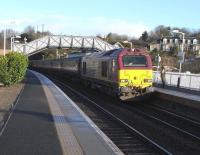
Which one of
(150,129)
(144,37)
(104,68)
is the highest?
(144,37)

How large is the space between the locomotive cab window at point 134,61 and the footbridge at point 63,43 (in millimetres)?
77947

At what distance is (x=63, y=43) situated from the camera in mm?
109188

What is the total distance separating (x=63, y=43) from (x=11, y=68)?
6770 cm

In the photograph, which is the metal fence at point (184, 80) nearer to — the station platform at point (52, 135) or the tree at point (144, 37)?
the station platform at point (52, 135)

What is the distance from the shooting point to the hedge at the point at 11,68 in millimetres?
40750

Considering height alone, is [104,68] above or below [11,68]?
above

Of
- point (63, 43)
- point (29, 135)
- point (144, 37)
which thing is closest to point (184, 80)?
point (29, 135)

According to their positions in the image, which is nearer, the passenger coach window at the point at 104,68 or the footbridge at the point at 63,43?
the passenger coach window at the point at 104,68

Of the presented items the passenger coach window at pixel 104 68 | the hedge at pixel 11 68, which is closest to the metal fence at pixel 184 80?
the passenger coach window at pixel 104 68

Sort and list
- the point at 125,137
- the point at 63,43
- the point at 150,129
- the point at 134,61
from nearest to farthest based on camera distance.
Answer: the point at 125,137, the point at 150,129, the point at 134,61, the point at 63,43

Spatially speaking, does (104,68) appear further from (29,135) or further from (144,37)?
(144,37)

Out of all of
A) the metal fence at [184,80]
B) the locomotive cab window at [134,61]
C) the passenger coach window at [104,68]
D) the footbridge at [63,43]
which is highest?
the footbridge at [63,43]

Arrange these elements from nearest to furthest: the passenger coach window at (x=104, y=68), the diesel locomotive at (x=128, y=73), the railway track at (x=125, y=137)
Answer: the railway track at (x=125, y=137) → the diesel locomotive at (x=128, y=73) → the passenger coach window at (x=104, y=68)

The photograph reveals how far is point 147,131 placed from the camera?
56.6ft
